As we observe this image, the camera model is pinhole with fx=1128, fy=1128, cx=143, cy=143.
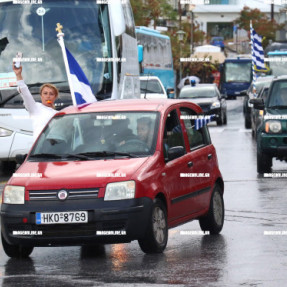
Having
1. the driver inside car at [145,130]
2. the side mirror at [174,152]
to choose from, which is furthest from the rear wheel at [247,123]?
the side mirror at [174,152]

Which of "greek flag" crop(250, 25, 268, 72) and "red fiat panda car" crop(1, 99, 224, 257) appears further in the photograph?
"greek flag" crop(250, 25, 268, 72)

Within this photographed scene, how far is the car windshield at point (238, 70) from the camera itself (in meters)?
77.6

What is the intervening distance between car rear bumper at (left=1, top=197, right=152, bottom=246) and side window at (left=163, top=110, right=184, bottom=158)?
1.18 meters

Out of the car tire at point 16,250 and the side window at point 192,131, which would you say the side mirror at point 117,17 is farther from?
the car tire at point 16,250

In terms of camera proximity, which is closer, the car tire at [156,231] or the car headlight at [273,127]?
the car tire at [156,231]

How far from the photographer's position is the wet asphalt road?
9.15 meters

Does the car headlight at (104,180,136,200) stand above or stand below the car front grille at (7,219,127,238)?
above

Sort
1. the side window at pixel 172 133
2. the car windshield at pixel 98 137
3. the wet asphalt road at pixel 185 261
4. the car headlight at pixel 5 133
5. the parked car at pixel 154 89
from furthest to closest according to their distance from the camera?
the parked car at pixel 154 89 → the car headlight at pixel 5 133 → the side window at pixel 172 133 → the car windshield at pixel 98 137 → the wet asphalt road at pixel 185 261

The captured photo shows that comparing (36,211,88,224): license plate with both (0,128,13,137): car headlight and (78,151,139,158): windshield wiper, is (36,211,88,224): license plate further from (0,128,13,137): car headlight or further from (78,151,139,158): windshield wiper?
(0,128,13,137): car headlight

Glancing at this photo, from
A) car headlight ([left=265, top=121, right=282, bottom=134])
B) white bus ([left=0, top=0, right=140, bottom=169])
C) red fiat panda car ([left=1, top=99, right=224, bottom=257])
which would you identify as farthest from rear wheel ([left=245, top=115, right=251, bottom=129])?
red fiat panda car ([left=1, top=99, right=224, bottom=257])

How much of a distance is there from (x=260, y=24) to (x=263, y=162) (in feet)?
331

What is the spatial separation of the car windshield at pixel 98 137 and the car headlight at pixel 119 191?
0.66 m

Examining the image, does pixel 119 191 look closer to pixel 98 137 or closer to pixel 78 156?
pixel 78 156

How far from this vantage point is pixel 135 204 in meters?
10.1
